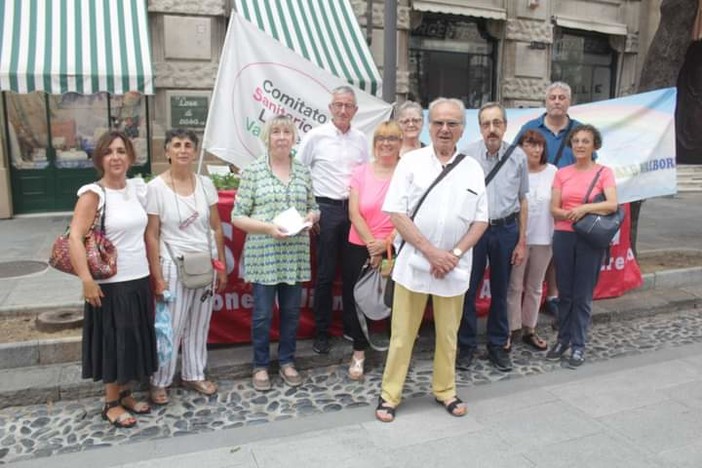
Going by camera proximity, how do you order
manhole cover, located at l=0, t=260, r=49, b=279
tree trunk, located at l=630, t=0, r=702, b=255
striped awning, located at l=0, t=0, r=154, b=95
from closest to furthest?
manhole cover, located at l=0, t=260, r=49, b=279 → tree trunk, located at l=630, t=0, r=702, b=255 → striped awning, located at l=0, t=0, r=154, b=95

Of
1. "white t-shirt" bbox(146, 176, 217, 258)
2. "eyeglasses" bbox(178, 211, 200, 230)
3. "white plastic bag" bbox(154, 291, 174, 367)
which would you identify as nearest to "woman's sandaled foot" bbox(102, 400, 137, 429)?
"white plastic bag" bbox(154, 291, 174, 367)

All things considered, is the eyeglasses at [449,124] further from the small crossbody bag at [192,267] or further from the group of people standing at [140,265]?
the small crossbody bag at [192,267]

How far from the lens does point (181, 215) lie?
11.6ft

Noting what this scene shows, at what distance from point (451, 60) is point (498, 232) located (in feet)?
31.6

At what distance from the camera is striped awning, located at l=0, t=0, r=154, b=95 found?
7297 mm

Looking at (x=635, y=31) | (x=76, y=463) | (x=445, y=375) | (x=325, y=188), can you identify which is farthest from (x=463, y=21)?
(x=76, y=463)

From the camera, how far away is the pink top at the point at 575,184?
4223 millimetres

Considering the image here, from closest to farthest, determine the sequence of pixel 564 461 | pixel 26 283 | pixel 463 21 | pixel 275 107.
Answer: pixel 564 461, pixel 275 107, pixel 26 283, pixel 463 21

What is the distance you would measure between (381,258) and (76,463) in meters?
2.13

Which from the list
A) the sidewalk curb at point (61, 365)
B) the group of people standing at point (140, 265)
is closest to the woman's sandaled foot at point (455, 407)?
the sidewalk curb at point (61, 365)

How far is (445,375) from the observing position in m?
3.68

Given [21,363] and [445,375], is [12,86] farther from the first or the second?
[445,375]

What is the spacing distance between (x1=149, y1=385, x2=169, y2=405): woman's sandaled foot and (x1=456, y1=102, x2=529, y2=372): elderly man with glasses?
2.06 meters

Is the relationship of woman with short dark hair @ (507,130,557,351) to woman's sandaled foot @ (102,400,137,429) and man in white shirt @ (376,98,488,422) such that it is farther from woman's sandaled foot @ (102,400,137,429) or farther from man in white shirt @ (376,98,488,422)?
woman's sandaled foot @ (102,400,137,429)
